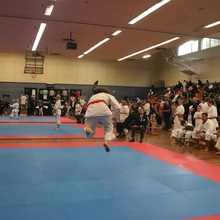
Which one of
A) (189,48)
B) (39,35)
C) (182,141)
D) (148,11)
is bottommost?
(182,141)

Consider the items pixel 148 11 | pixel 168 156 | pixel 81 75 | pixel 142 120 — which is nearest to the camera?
pixel 168 156

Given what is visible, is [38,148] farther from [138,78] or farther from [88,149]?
[138,78]

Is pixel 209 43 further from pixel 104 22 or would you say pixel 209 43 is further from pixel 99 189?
pixel 99 189

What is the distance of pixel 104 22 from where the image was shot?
10.6 m

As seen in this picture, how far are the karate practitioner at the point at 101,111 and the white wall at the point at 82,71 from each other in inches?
782

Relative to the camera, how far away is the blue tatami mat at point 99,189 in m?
3.85

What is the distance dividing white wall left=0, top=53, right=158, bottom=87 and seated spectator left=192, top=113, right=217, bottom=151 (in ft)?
58.9

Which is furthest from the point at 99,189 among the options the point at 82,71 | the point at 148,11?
the point at 82,71

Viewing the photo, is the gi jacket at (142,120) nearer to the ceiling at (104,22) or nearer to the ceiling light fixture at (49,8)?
the ceiling at (104,22)

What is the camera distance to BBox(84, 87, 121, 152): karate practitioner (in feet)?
18.4

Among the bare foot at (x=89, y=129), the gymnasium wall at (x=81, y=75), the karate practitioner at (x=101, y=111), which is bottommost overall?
the bare foot at (x=89, y=129)

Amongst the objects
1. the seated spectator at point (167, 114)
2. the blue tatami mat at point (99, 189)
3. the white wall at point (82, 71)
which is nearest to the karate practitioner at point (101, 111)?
the blue tatami mat at point (99, 189)

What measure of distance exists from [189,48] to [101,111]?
745 inches

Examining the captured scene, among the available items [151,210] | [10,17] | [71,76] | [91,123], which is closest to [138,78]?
[71,76]
